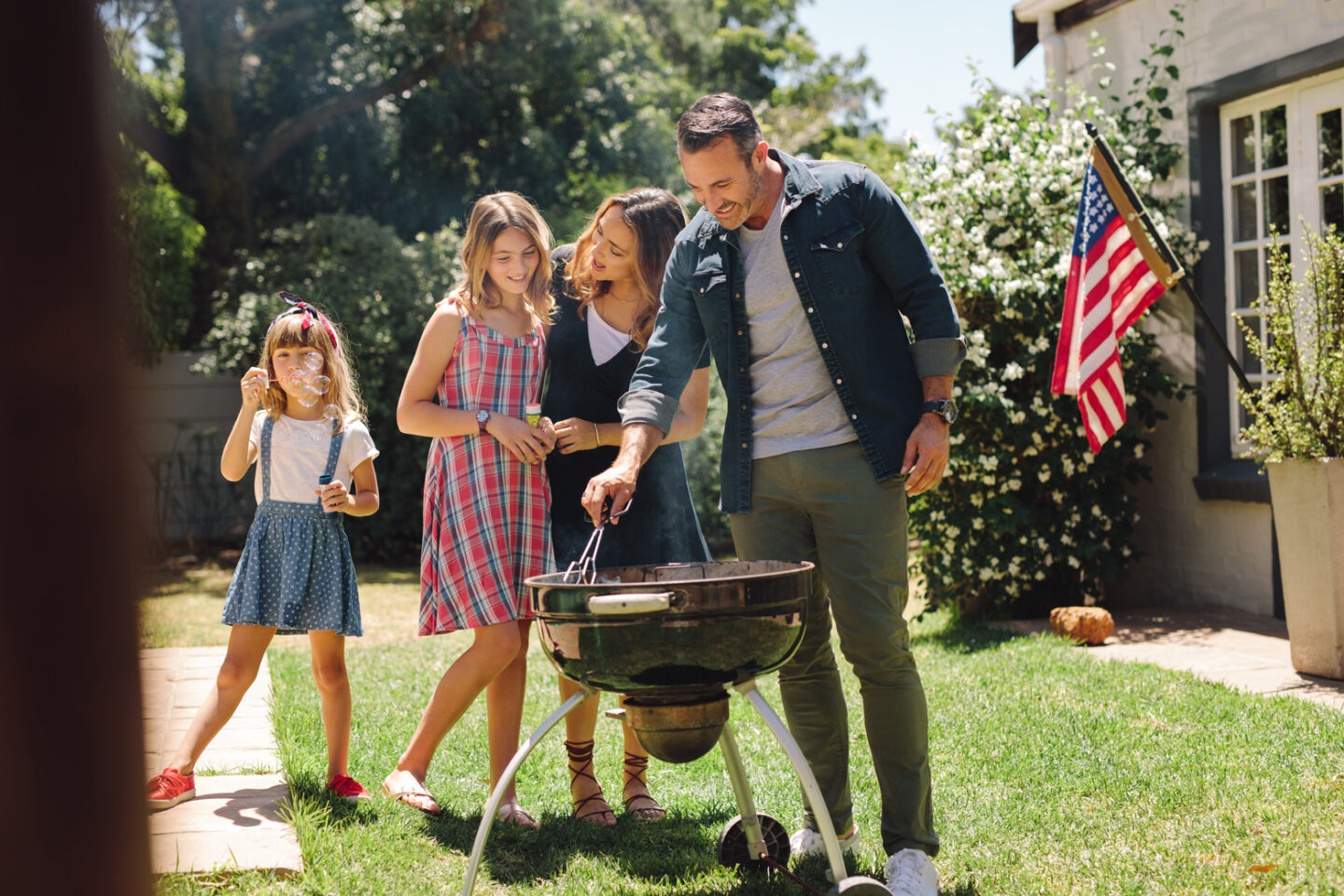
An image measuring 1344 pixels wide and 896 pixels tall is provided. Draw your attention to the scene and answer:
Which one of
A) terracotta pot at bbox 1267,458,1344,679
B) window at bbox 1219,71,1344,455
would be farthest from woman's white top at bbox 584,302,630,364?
window at bbox 1219,71,1344,455

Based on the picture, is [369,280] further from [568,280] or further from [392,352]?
[568,280]

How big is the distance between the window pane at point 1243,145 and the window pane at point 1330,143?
46 cm

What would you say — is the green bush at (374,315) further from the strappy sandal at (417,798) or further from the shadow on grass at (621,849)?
the shadow on grass at (621,849)

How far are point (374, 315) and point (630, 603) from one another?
869cm

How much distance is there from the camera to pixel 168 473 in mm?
10445

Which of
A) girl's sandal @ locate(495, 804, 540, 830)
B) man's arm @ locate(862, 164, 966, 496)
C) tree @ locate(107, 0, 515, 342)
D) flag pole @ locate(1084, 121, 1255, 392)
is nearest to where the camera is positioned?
man's arm @ locate(862, 164, 966, 496)

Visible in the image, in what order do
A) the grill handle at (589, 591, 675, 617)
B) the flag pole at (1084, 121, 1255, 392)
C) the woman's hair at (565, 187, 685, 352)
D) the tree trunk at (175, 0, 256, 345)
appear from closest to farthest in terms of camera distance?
the grill handle at (589, 591, 675, 617)
the woman's hair at (565, 187, 685, 352)
the flag pole at (1084, 121, 1255, 392)
the tree trunk at (175, 0, 256, 345)

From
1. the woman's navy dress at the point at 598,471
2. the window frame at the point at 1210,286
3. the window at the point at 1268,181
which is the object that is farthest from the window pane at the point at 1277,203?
the woman's navy dress at the point at 598,471

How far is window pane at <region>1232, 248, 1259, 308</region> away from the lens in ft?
20.0

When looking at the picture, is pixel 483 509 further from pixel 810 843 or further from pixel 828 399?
pixel 810 843

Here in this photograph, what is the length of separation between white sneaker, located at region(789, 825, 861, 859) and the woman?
54 centimetres

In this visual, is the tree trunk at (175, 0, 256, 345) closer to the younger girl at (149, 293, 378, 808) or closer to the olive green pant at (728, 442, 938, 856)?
the younger girl at (149, 293, 378, 808)

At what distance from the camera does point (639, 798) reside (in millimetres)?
3428

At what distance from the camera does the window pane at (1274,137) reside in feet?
19.1
